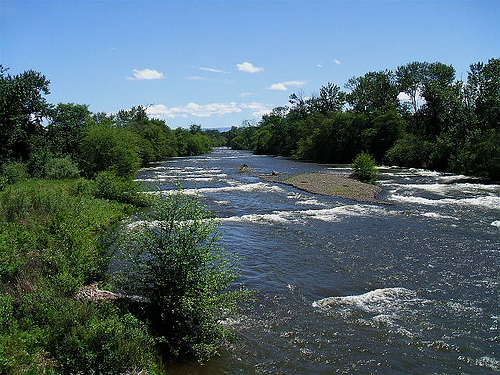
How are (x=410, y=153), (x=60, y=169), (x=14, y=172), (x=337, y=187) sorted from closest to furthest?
(x=14, y=172) → (x=60, y=169) → (x=337, y=187) → (x=410, y=153)

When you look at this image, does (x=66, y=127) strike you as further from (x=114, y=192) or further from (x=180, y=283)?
(x=180, y=283)

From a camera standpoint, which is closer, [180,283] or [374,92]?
[180,283]

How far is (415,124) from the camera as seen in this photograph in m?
76.6

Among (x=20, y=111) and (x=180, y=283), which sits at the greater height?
(x=20, y=111)

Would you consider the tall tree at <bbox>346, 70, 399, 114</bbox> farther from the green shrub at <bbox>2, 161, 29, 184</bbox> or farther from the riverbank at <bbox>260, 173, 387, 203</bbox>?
the green shrub at <bbox>2, 161, 29, 184</bbox>

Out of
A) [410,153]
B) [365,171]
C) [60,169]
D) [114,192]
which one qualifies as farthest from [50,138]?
[410,153]

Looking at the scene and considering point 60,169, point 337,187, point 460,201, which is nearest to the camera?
point 460,201

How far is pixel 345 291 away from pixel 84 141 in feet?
112

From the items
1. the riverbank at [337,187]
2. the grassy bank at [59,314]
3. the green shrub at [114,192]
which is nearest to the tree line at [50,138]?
the green shrub at [114,192]

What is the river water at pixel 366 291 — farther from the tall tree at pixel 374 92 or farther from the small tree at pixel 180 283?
the tall tree at pixel 374 92

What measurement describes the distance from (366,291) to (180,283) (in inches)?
261

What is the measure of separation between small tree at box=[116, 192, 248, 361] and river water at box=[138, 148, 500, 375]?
688 millimetres

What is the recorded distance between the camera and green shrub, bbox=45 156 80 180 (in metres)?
33.5

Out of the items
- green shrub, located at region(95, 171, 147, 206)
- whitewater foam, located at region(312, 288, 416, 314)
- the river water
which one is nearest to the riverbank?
the river water
